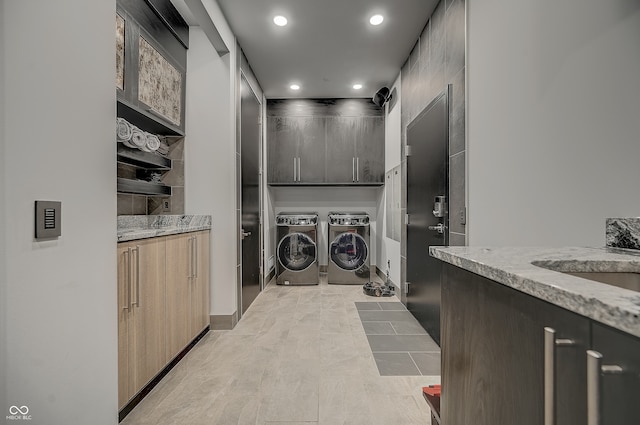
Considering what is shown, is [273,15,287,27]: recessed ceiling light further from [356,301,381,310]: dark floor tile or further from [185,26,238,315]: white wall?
[356,301,381,310]: dark floor tile

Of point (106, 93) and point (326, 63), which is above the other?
point (326, 63)

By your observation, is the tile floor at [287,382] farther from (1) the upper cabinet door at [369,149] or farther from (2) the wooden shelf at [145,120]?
(1) the upper cabinet door at [369,149]

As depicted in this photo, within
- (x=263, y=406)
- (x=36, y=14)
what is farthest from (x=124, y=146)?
(x=263, y=406)

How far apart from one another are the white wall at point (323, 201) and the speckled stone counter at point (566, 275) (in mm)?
3827

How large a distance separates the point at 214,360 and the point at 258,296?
161 centimetres

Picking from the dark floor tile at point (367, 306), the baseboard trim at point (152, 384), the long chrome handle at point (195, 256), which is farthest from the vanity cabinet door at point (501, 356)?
the dark floor tile at point (367, 306)

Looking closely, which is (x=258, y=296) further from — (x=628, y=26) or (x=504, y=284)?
(x=628, y=26)

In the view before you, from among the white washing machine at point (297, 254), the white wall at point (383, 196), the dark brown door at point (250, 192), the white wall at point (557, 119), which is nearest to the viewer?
the white wall at point (557, 119)

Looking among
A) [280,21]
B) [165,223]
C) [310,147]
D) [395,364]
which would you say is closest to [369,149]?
[310,147]

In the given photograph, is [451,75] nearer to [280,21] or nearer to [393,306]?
[280,21]

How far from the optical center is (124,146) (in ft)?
6.80

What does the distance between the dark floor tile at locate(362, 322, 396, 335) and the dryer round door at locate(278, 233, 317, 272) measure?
1.67 meters

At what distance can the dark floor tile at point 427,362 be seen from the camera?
6.33ft

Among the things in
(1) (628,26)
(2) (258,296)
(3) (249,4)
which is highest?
(3) (249,4)
